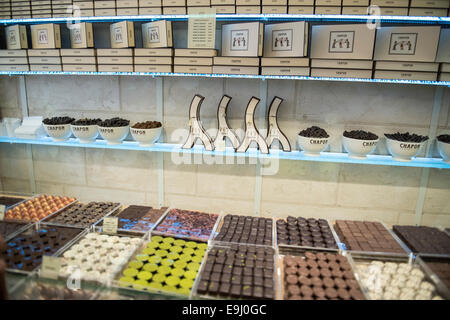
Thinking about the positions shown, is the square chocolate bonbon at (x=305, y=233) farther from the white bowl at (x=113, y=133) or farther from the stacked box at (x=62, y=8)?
the stacked box at (x=62, y=8)

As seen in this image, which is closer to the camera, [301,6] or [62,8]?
[301,6]

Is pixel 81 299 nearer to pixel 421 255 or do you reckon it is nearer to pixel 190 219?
pixel 190 219

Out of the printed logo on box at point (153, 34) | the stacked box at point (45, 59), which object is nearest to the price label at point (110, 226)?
the stacked box at point (45, 59)

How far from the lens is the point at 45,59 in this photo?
2.47m

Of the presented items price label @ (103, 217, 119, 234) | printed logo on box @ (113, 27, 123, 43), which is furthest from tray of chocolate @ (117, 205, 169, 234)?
printed logo on box @ (113, 27, 123, 43)

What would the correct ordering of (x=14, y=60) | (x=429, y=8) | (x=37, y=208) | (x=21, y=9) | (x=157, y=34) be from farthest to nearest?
(x=37, y=208) < (x=14, y=60) < (x=21, y=9) < (x=157, y=34) < (x=429, y=8)

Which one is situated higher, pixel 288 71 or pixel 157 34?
pixel 157 34

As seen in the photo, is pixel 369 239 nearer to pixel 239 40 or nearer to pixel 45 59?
pixel 239 40

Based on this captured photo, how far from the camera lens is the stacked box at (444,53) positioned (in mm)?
1994

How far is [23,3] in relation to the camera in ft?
7.93

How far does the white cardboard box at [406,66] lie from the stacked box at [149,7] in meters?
1.52

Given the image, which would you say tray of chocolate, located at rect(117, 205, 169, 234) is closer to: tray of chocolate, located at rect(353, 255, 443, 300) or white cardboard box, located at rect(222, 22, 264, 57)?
white cardboard box, located at rect(222, 22, 264, 57)

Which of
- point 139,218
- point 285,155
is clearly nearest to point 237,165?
point 285,155

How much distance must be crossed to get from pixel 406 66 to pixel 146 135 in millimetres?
1909
